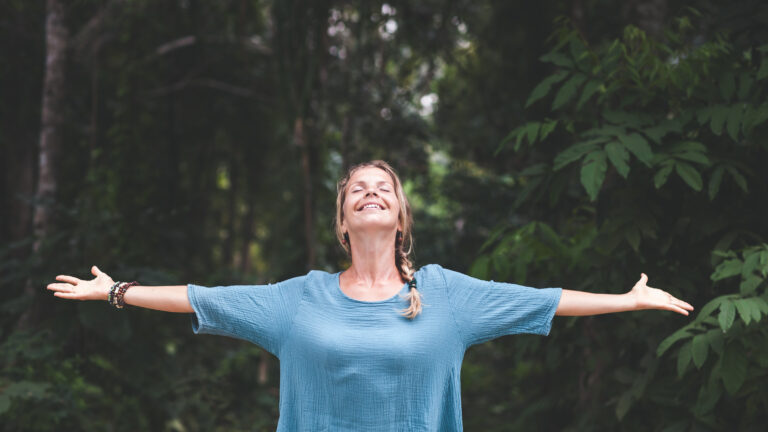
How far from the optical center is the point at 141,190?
20.1 feet

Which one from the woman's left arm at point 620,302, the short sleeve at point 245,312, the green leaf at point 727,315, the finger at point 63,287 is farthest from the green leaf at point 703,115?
the finger at point 63,287

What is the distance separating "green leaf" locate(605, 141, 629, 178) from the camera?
2496 mm

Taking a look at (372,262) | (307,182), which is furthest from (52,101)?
(372,262)

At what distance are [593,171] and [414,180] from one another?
16.3 feet

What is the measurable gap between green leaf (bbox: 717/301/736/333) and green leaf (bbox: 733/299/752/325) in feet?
0.06

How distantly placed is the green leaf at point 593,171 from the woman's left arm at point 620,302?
24.1 inches

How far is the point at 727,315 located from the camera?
220 cm

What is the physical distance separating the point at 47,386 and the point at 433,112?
17.1 feet

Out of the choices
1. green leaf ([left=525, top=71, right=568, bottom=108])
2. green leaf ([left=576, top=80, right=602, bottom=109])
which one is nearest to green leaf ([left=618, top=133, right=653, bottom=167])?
green leaf ([left=576, top=80, right=602, bottom=109])

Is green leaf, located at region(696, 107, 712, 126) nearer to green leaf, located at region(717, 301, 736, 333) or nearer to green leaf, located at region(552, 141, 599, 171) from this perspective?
green leaf, located at region(552, 141, 599, 171)

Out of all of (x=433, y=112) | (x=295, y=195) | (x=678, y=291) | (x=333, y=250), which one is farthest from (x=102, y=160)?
(x=678, y=291)

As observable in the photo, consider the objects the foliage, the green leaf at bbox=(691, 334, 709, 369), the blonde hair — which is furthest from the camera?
the foliage

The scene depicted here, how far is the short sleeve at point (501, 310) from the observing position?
6.37 ft

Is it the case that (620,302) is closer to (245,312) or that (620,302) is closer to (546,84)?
(245,312)
